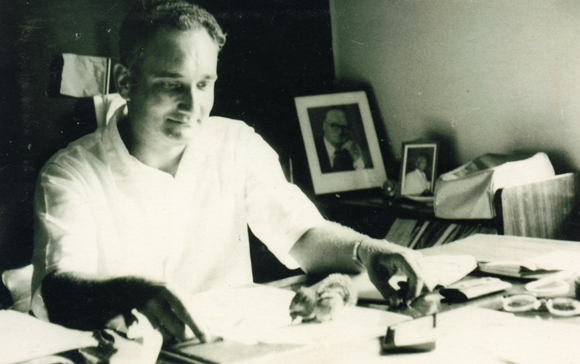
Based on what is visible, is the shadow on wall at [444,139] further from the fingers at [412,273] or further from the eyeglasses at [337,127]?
the fingers at [412,273]

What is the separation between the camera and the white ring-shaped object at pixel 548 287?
0.84 meters

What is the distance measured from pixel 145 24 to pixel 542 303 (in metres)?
0.82

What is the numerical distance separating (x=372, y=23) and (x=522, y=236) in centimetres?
79

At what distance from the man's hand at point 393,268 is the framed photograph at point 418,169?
627 mm

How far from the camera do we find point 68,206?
82 centimetres

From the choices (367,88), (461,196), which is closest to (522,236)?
(461,196)

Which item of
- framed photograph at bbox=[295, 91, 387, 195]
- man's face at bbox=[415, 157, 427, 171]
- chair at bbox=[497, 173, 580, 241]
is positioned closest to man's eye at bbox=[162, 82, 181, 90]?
framed photograph at bbox=[295, 91, 387, 195]

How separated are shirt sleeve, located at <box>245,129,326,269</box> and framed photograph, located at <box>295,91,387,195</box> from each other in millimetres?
331

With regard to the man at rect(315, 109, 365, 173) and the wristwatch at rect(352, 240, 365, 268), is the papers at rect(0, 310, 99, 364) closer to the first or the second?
the wristwatch at rect(352, 240, 365, 268)

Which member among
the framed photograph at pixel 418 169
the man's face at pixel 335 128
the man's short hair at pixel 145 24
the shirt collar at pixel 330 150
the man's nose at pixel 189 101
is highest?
the man's short hair at pixel 145 24

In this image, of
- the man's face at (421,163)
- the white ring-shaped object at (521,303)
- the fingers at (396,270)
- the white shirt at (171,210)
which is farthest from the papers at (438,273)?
the man's face at (421,163)

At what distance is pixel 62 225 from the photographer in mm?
804

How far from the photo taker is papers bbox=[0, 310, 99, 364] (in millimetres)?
692

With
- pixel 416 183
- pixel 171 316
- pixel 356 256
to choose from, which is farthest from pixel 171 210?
pixel 416 183
